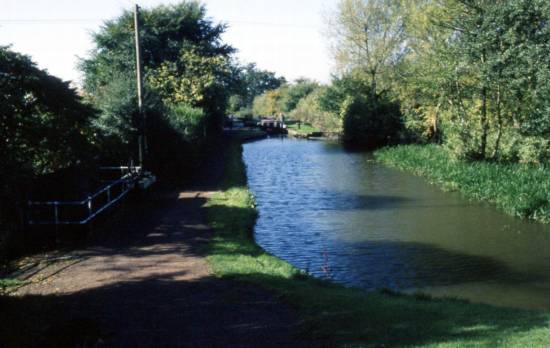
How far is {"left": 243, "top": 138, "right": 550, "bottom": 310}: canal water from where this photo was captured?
12508 mm

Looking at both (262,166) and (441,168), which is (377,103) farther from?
(441,168)

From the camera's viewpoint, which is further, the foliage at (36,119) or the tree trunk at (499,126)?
the tree trunk at (499,126)

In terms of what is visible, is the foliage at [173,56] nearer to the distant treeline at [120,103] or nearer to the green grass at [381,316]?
Result: the distant treeline at [120,103]

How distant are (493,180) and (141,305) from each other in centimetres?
1805

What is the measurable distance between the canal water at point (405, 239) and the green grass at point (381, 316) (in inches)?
70.7

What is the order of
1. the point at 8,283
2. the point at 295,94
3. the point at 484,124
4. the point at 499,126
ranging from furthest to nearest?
the point at 295,94
the point at 484,124
the point at 499,126
the point at 8,283

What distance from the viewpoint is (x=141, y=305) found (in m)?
9.41

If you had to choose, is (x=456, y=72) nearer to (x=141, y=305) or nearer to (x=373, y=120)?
(x=373, y=120)

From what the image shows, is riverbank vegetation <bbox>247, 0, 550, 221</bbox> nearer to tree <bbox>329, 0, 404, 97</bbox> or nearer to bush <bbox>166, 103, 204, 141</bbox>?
tree <bbox>329, 0, 404, 97</bbox>

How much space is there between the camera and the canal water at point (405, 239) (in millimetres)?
12508

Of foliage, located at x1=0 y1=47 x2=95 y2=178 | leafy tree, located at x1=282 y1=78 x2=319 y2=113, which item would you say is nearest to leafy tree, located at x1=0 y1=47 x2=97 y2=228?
foliage, located at x1=0 y1=47 x2=95 y2=178

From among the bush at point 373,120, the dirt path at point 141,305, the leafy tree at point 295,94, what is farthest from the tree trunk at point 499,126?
the leafy tree at point 295,94

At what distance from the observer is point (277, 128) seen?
69.5m

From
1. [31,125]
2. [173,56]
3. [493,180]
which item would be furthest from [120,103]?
[173,56]
